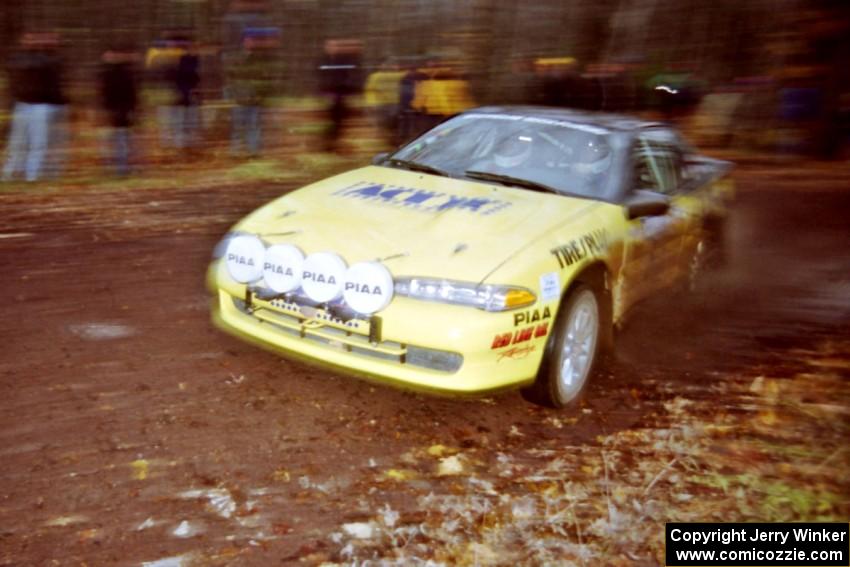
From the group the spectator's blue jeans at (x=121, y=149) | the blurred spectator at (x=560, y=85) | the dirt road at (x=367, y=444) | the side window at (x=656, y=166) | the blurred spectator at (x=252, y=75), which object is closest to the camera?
the dirt road at (x=367, y=444)

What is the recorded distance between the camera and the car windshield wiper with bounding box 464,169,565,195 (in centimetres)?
511

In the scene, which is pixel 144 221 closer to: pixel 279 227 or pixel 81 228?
pixel 81 228

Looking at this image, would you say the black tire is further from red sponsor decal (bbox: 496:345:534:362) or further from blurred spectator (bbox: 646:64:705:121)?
blurred spectator (bbox: 646:64:705:121)

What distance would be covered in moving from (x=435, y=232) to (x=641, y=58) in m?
13.6

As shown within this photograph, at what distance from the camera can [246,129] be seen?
12.3 m

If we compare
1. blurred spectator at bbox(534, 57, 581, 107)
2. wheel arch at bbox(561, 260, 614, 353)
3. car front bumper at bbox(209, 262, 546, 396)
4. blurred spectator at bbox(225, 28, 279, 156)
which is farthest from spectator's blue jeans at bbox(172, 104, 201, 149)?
wheel arch at bbox(561, 260, 614, 353)

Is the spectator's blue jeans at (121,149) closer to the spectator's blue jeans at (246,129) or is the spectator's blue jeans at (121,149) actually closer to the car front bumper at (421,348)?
the spectator's blue jeans at (246,129)

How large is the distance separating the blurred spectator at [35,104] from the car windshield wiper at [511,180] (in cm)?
657

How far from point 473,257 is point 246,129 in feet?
28.7

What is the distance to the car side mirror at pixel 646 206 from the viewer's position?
490 cm

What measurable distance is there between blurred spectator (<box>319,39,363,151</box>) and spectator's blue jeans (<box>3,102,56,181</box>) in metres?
3.68

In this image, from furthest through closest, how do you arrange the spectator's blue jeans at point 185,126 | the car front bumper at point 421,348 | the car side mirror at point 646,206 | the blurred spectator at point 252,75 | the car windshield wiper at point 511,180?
the spectator's blue jeans at point 185,126
the blurred spectator at point 252,75
the car windshield wiper at point 511,180
the car side mirror at point 646,206
the car front bumper at point 421,348

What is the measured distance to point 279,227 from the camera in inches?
182

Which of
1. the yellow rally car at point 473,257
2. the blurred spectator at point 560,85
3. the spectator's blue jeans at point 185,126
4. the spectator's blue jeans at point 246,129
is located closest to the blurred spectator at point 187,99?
the spectator's blue jeans at point 185,126
